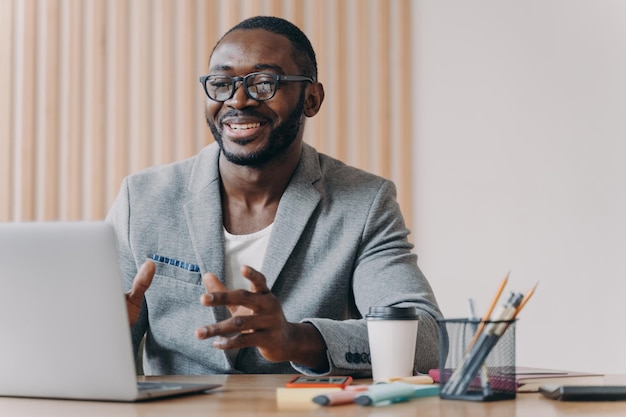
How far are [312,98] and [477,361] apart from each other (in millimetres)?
1268

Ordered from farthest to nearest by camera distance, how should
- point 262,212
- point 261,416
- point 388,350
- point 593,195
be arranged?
point 593,195 → point 262,212 → point 388,350 → point 261,416

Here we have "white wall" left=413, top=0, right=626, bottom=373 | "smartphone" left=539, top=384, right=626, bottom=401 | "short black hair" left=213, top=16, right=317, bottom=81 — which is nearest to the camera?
"smartphone" left=539, top=384, right=626, bottom=401

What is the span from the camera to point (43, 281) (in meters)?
1.16

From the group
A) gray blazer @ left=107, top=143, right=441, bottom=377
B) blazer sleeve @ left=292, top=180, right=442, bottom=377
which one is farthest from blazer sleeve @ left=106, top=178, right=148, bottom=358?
blazer sleeve @ left=292, top=180, right=442, bottom=377

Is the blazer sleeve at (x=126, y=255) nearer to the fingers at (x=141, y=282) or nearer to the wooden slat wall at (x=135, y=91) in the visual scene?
the fingers at (x=141, y=282)

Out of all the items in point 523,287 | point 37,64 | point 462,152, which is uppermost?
point 37,64

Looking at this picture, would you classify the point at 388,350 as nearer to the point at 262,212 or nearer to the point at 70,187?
the point at 262,212

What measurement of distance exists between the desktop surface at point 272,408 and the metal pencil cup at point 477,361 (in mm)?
16

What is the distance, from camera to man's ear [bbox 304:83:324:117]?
2318 mm

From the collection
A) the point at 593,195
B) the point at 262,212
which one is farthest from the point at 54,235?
the point at 593,195

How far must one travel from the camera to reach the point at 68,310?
3.79 ft

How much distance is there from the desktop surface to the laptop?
0.04 m

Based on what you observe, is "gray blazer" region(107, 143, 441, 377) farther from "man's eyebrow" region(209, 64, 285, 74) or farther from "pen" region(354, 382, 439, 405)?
"pen" region(354, 382, 439, 405)

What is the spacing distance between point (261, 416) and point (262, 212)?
1.15m
